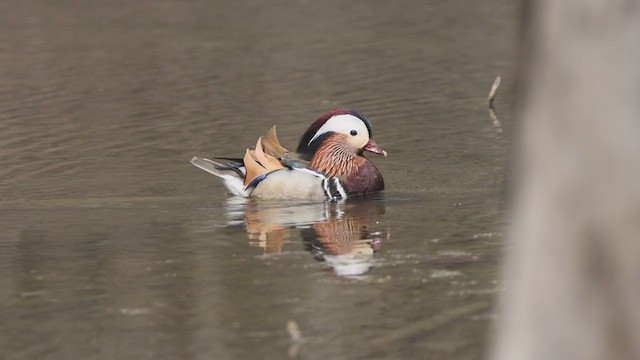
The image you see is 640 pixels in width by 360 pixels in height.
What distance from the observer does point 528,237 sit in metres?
4.63

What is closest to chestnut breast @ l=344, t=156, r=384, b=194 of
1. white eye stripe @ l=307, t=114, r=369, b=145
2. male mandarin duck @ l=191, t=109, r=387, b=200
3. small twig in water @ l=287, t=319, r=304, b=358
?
male mandarin duck @ l=191, t=109, r=387, b=200

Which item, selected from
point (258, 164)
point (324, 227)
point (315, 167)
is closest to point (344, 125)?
point (315, 167)

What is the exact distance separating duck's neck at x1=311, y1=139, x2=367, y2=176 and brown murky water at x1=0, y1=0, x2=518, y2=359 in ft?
1.17

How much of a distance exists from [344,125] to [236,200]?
1.15 meters

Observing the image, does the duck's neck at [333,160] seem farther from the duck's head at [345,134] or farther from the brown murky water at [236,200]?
the brown murky water at [236,200]

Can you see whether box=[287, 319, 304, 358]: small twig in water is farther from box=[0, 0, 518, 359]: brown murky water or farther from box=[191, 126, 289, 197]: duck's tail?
box=[191, 126, 289, 197]: duck's tail

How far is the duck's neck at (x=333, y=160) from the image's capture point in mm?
13641

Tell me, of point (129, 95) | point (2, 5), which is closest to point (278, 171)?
point (129, 95)

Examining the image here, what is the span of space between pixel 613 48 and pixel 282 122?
13.4 meters

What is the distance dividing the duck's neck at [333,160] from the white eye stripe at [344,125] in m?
0.18

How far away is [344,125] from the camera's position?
13.9 m

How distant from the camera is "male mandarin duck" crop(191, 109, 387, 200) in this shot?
13.5 meters

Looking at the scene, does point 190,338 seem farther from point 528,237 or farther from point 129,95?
point 129,95

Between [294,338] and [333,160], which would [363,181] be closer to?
[333,160]
